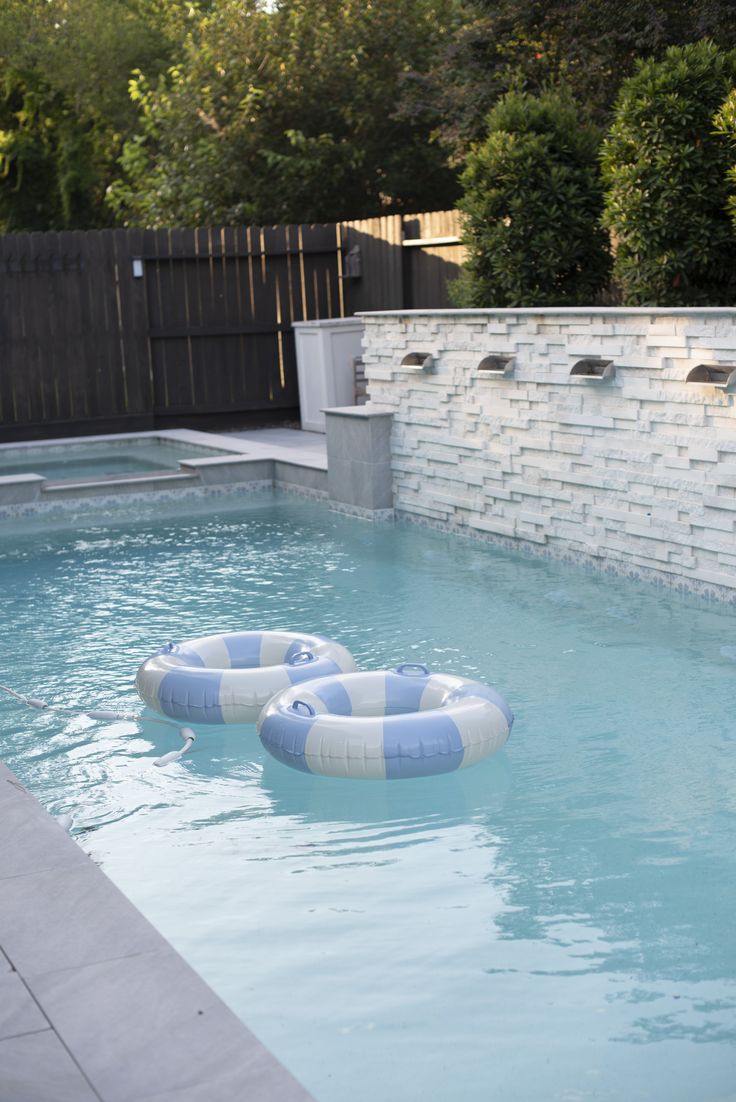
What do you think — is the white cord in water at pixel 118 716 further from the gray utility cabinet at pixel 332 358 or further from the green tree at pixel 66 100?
the green tree at pixel 66 100

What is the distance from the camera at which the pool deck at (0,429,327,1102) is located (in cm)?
215

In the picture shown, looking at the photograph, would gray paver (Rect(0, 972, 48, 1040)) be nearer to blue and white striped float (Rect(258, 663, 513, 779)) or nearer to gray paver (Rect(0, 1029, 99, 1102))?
gray paver (Rect(0, 1029, 99, 1102))

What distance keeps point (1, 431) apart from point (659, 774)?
10.9 meters

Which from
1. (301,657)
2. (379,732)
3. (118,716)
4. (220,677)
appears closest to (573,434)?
(301,657)

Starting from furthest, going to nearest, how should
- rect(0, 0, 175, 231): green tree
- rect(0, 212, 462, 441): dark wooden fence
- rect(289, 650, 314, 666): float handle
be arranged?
rect(0, 0, 175, 231): green tree, rect(0, 212, 462, 441): dark wooden fence, rect(289, 650, 314, 666): float handle

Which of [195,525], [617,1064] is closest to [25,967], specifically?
[617,1064]

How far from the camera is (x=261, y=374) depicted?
14797 mm

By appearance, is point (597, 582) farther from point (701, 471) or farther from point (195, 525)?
point (195, 525)

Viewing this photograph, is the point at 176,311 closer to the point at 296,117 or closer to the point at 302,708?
the point at 296,117

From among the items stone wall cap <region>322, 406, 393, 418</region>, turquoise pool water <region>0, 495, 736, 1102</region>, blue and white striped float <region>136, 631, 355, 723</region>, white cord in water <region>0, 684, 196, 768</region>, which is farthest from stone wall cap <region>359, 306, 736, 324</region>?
white cord in water <region>0, 684, 196, 768</region>

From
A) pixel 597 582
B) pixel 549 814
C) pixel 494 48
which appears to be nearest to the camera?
pixel 549 814

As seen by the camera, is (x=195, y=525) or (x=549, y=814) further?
(x=195, y=525)

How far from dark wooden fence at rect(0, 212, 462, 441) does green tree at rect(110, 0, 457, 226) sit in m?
4.01

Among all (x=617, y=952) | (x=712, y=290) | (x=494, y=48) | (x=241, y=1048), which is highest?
(x=494, y=48)
